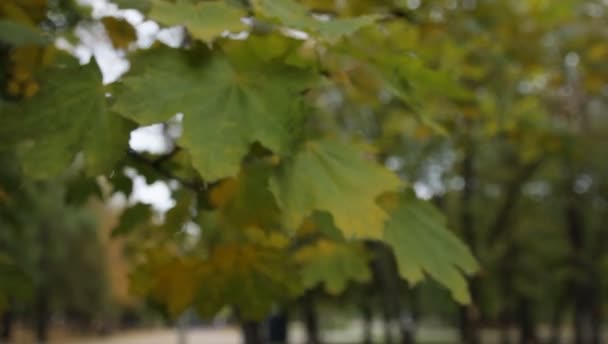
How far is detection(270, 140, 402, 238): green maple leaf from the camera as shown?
117 cm

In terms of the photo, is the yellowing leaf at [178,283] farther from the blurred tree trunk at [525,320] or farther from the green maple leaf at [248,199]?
the blurred tree trunk at [525,320]

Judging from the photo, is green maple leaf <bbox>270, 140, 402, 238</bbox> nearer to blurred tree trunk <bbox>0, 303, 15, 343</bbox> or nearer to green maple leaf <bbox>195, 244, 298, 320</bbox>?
green maple leaf <bbox>195, 244, 298, 320</bbox>

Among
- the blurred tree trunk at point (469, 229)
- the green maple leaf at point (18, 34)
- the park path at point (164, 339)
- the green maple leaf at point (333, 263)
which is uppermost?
the green maple leaf at point (18, 34)

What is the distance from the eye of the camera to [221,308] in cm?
182

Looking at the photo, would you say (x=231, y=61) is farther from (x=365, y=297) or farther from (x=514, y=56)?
→ (x=365, y=297)

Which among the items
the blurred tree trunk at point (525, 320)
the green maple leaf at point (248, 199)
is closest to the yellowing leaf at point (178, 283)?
the green maple leaf at point (248, 199)

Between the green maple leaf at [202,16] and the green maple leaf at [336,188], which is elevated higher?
the green maple leaf at [202,16]

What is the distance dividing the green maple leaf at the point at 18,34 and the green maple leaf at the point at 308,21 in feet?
2.64

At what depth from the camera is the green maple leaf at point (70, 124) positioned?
124 cm

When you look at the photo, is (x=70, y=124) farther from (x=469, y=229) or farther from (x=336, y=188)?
(x=469, y=229)

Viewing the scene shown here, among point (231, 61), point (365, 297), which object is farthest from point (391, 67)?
point (365, 297)

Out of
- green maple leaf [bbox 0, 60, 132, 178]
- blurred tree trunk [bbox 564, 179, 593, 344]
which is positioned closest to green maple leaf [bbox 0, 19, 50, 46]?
green maple leaf [bbox 0, 60, 132, 178]

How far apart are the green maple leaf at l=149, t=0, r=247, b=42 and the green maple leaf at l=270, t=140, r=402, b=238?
0.29m

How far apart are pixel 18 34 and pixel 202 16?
30.0 inches
